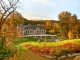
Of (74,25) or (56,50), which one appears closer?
(56,50)

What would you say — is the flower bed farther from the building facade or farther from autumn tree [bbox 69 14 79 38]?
the building facade

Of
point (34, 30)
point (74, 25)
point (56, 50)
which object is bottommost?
point (56, 50)

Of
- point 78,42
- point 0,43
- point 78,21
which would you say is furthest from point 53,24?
point 0,43

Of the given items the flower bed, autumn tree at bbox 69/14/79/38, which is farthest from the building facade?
the flower bed

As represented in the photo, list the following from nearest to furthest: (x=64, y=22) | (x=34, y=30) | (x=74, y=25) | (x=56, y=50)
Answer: (x=56, y=50)
(x=74, y=25)
(x=64, y=22)
(x=34, y=30)

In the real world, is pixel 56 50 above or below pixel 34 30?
below

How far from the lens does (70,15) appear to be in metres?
35.0

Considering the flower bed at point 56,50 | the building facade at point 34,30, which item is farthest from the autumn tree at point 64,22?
the flower bed at point 56,50

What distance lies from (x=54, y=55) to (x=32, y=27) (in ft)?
54.0

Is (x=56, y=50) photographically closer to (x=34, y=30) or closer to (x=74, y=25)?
(x=74, y=25)

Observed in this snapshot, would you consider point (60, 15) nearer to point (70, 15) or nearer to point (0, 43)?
point (70, 15)

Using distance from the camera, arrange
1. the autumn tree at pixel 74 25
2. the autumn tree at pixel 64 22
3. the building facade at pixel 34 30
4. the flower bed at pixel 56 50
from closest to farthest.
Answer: the flower bed at pixel 56 50 < the autumn tree at pixel 74 25 < the autumn tree at pixel 64 22 < the building facade at pixel 34 30

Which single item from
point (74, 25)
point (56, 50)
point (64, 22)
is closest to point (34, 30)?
point (64, 22)

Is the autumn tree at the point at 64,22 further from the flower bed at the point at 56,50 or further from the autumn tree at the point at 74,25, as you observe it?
the flower bed at the point at 56,50
